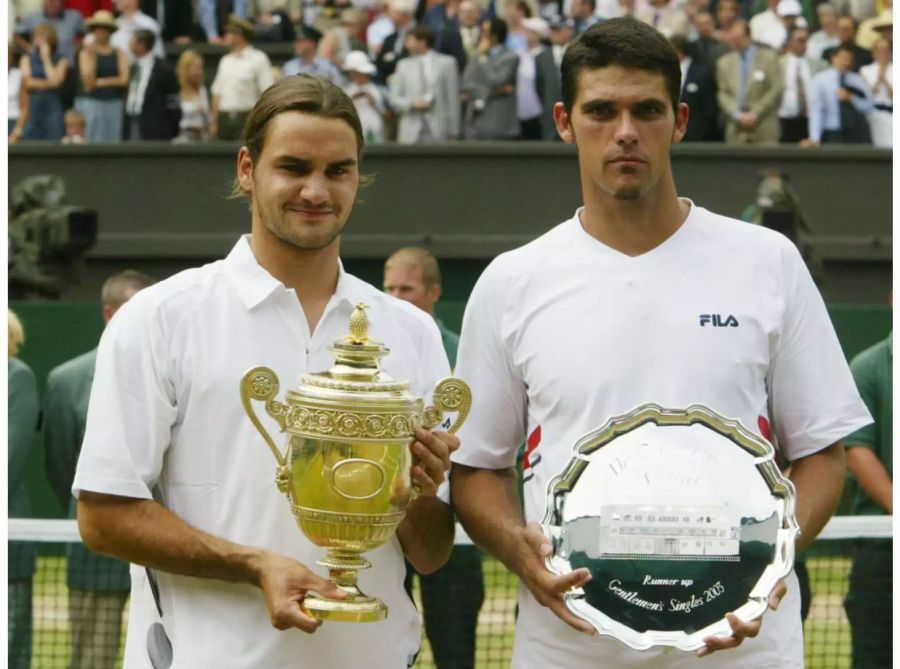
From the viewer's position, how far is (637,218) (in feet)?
12.0

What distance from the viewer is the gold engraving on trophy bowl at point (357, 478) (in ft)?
10.9

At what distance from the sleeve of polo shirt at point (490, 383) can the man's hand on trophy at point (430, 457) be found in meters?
0.32

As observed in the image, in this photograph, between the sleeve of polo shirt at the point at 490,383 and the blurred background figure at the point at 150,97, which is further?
the blurred background figure at the point at 150,97

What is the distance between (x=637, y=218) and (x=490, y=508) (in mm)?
672

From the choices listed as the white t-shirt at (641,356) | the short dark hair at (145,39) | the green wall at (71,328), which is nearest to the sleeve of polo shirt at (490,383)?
the white t-shirt at (641,356)

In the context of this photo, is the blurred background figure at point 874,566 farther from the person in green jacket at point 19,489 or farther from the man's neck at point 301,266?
the man's neck at point 301,266

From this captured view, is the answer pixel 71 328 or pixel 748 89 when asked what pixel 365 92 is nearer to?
pixel 748 89

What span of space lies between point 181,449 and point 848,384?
1.38 metres

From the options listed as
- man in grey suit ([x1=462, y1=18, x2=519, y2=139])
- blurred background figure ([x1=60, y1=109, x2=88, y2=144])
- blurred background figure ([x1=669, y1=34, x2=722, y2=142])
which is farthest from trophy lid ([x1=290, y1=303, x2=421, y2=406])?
blurred background figure ([x1=60, y1=109, x2=88, y2=144])

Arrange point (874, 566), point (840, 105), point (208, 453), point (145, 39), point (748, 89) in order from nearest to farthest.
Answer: point (208, 453)
point (874, 566)
point (748, 89)
point (840, 105)
point (145, 39)

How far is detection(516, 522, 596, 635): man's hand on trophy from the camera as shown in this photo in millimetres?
3295

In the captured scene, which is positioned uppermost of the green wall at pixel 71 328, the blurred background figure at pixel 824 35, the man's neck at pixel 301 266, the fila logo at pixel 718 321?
the blurred background figure at pixel 824 35

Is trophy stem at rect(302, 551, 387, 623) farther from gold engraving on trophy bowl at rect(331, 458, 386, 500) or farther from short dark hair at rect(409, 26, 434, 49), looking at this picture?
short dark hair at rect(409, 26, 434, 49)

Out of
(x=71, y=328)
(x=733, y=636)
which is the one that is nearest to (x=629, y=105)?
(x=733, y=636)
